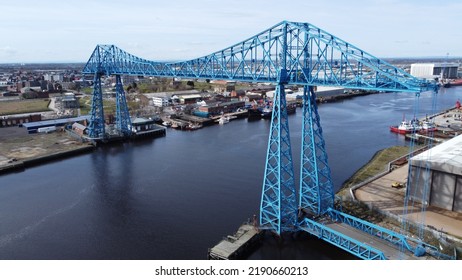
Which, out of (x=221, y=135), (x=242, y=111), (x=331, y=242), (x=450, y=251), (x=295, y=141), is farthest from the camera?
(x=242, y=111)

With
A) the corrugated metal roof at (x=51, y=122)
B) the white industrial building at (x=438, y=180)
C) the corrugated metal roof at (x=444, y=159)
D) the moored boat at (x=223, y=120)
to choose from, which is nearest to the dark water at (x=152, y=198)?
the white industrial building at (x=438, y=180)

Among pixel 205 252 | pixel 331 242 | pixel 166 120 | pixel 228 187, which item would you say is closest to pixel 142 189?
pixel 228 187

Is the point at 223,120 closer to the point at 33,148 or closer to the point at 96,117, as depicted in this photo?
the point at 96,117

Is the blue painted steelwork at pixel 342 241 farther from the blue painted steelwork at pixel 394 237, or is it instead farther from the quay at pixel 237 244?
the quay at pixel 237 244

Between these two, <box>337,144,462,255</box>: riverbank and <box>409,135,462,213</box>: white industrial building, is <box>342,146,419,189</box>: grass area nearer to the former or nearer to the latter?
<box>337,144,462,255</box>: riverbank

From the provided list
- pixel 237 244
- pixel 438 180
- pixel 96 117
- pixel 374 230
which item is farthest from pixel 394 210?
pixel 96 117

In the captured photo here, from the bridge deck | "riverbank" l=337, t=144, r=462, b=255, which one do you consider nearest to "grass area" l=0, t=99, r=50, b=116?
"riverbank" l=337, t=144, r=462, b=255

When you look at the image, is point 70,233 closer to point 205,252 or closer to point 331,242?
point 205,252
